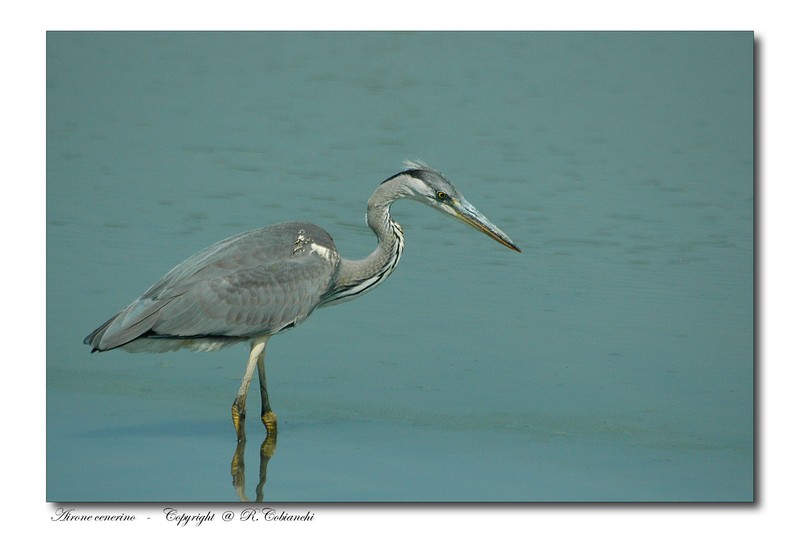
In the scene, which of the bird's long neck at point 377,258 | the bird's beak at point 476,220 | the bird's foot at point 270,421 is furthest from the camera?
the bird's long neck at point 377,258

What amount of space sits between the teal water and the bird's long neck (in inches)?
19.6

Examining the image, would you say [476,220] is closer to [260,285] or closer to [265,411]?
[260,285]

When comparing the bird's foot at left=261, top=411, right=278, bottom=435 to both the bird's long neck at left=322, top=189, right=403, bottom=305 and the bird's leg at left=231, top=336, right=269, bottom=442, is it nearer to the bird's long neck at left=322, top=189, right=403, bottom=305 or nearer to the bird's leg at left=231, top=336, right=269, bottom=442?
the bird's leg at left=231, top=336, right=269, bottom=442

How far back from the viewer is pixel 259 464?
6527mm

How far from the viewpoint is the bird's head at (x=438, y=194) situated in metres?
7.05

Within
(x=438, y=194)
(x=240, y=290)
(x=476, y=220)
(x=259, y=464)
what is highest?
(x=438, y=194)

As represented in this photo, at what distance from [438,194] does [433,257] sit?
158 centimetres

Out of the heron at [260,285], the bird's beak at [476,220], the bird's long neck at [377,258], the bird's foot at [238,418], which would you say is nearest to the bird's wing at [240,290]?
the heron at [260,285]

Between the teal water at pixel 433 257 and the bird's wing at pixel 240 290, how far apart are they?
20.0 inches

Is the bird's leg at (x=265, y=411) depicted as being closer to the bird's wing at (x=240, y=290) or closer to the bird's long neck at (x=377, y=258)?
the bird's wing at (x=240, y=290)

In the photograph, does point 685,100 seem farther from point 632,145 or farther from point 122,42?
point 122,42

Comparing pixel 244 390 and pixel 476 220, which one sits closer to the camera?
pixel 244 390

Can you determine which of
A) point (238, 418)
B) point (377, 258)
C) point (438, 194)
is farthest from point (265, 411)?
point (438, 194)

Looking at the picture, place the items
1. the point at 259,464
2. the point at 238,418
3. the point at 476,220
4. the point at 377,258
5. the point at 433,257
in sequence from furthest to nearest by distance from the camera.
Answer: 1. the point at 433,257
2. the point at 377,258
3. the point at 476,220
4. the point at 238,418
5. the point at 259,464
